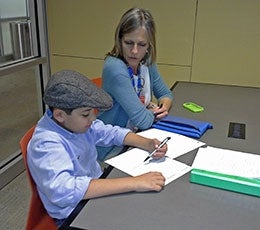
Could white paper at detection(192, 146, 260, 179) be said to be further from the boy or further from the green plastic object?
the green plastic object

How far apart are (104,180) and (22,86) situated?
12.4 ft

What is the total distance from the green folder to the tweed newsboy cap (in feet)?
1.29

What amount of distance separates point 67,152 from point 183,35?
1841 millimetres

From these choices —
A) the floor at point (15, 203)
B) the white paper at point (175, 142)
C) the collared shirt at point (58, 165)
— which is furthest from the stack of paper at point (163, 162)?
the floor at point (15, 203)

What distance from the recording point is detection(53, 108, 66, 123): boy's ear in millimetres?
1081

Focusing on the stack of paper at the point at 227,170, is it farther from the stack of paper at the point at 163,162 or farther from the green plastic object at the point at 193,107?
the green plastic object at the point at 193,107

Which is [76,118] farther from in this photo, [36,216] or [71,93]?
[36,216]

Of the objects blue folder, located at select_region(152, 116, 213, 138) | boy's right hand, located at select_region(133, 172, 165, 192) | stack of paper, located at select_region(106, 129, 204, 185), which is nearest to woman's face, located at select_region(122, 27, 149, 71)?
blue folder, located at select_region(152, 116, 213, 138)

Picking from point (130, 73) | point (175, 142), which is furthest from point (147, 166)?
point (130, 73)

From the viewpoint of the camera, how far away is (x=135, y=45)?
1.60m

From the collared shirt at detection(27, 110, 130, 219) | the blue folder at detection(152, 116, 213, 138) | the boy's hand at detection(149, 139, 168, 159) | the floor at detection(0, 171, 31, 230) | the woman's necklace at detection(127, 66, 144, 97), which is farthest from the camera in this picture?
the floor at detection(0, 171, 31, 230)

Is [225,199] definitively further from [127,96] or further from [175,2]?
[175,2]

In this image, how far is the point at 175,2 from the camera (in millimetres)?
2555

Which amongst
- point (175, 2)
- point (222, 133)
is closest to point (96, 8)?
point (175, 2)
